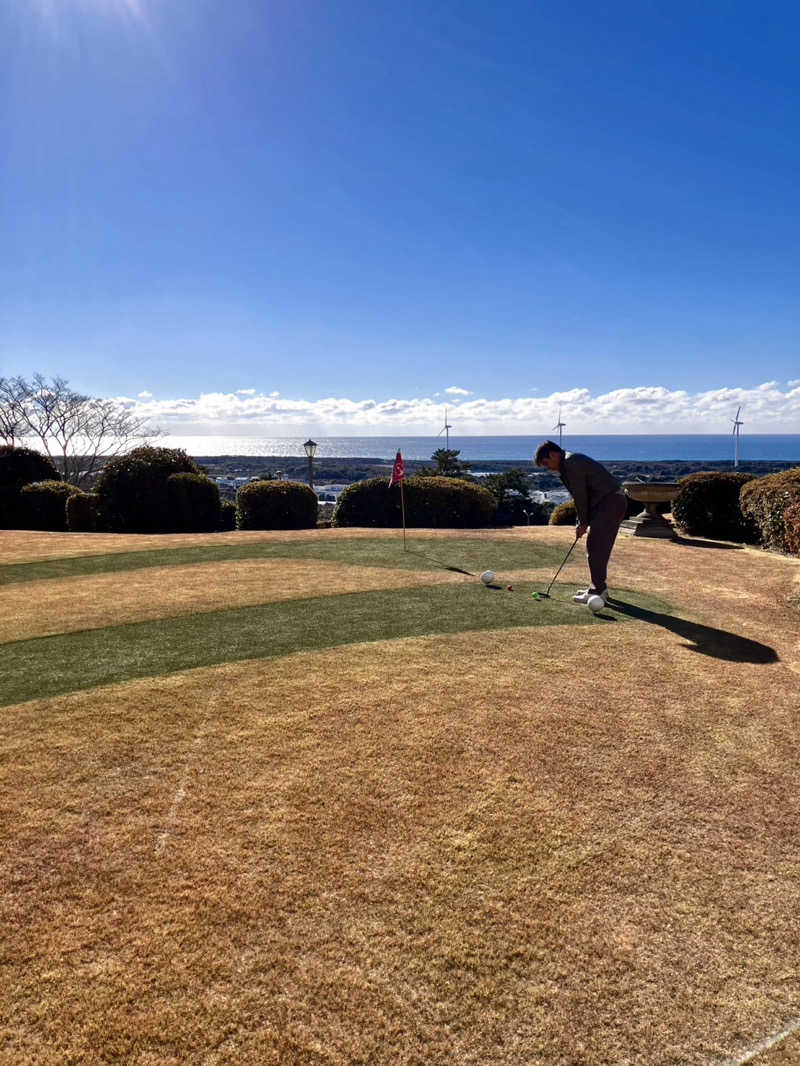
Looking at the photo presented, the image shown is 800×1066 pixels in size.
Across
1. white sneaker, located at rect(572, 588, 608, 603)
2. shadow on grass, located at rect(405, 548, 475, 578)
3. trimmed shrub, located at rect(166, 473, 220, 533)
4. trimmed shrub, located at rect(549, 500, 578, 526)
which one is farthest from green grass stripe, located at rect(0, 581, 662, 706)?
trimmed shrub, located at rect(549, 500, 578, 526)

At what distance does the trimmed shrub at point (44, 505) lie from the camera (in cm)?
2033

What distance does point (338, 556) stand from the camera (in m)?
11.8

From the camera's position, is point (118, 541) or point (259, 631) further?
point (118, 541)

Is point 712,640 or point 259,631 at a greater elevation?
point 259,631

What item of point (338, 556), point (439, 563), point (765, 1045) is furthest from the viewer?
point (338, 556)

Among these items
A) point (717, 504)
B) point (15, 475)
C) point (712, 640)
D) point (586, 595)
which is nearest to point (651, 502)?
point (717, 504)

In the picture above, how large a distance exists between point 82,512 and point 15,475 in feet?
13.8

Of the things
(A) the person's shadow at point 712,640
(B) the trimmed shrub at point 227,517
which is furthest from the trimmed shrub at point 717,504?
(B) the trimmed shrub at point 227,517

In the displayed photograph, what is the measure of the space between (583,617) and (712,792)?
3761 mm

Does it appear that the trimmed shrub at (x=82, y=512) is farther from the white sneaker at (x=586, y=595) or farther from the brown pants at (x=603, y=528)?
the brown pants at (x=603, y=528)

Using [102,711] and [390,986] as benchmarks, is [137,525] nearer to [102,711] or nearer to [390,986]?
[102,711]

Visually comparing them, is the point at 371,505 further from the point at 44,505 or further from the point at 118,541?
the point at 44,505

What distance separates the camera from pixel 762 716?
16.1 feet

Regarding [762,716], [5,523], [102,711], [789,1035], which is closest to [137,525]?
[5,523]
